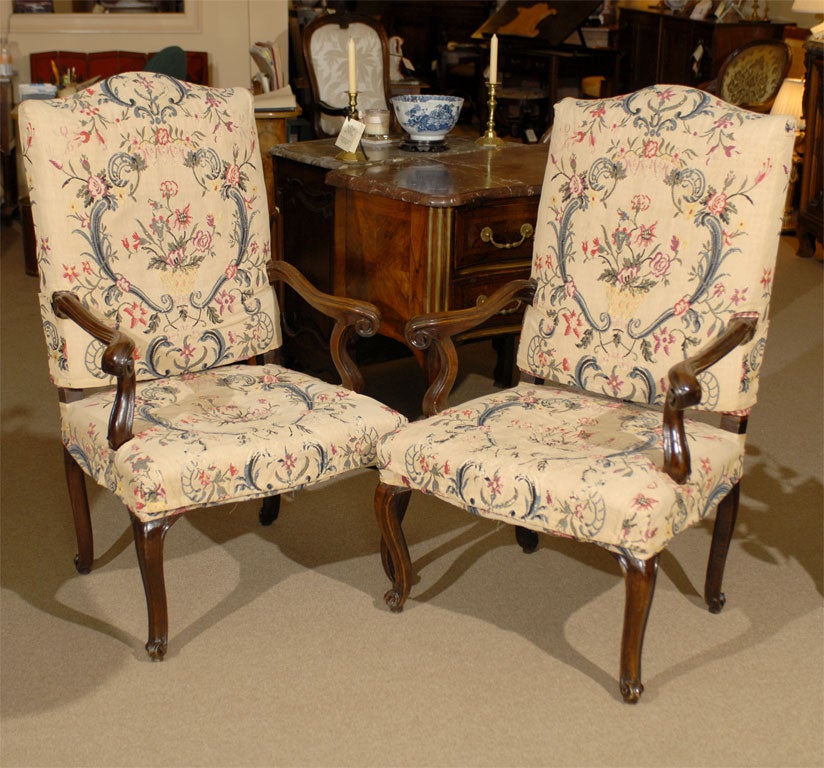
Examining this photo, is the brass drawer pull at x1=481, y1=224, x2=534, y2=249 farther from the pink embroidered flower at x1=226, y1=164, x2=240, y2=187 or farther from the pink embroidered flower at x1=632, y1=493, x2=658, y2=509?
the pink embroidered flower at x1=632, y1=493, x2=658, y2=509

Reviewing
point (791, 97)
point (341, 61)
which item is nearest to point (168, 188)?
point (341, 61)

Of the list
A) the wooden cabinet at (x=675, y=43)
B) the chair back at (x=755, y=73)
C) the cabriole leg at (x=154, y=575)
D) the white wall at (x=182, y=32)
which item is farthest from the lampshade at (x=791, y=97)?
the cabriole leg at (x=154, y=575)

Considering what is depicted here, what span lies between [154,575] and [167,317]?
637mm

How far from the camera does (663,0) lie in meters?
7.68

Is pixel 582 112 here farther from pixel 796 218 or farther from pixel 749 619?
pixel 796 218

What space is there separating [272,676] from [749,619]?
3.54 feet

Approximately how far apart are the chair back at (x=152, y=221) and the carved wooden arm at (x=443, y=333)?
1.49 ft

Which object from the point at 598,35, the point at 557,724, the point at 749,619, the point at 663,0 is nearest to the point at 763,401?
the point at 749,619

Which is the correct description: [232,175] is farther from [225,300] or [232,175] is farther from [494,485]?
[494,485]

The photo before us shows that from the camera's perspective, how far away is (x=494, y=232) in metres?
3.02

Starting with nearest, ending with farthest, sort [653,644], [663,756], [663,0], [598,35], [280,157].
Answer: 1. [663,756]
2. [653,644]
3. [280,157]
4. [663,0]
5. [598,35]

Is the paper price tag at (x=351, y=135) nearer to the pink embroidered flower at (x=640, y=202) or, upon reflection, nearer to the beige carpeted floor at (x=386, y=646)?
the beige carpeted floor at (x=386, y=646)

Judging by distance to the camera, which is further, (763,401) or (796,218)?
(796,218)

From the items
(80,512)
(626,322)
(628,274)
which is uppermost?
(628,274)
